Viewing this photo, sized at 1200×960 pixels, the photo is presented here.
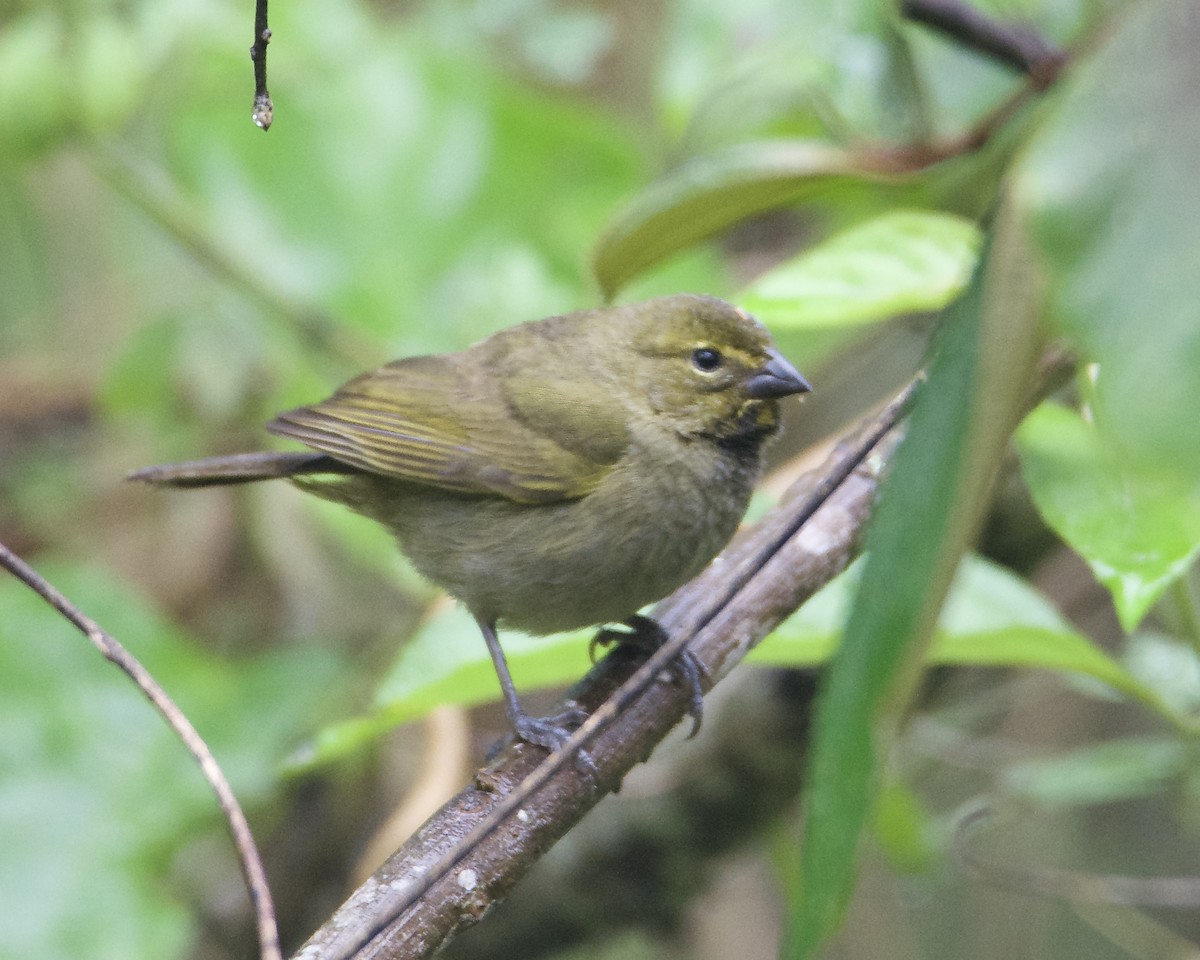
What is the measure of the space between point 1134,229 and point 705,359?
206cm

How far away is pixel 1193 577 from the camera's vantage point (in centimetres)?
334

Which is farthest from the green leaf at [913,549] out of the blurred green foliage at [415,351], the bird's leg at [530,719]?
the bird's leg at [530,719]

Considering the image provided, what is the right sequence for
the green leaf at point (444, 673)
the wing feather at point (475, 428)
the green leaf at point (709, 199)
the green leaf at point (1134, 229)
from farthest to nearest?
the wing feather at point (475, 428), the green leaf at point (709, 199), the green leaf at point (444, 673), the green leaf at point (1134, 229)

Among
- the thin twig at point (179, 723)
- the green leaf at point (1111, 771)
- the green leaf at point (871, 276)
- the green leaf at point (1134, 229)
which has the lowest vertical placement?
the green leaf at point (1111, 771)

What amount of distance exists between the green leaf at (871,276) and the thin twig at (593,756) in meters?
0.26

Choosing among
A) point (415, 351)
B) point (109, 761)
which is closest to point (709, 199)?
point (415, 351)

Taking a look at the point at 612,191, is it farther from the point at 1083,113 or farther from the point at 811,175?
the point at 1083,113

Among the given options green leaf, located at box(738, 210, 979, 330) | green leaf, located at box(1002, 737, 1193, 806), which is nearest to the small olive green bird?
green leaf, located at box(738, 210, 979, 330)

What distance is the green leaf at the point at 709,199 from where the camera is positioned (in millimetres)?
2447

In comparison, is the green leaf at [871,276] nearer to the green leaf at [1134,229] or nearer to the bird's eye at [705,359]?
the bird's eye at [705,359]

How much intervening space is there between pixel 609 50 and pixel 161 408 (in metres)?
2.75

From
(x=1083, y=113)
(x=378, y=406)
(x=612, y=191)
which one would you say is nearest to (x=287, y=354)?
(x=612, y=191)

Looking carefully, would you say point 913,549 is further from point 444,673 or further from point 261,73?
point 444,673

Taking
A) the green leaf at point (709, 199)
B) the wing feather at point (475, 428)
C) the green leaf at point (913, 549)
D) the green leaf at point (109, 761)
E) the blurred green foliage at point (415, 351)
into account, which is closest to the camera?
the green leaf at point (913, 549)
